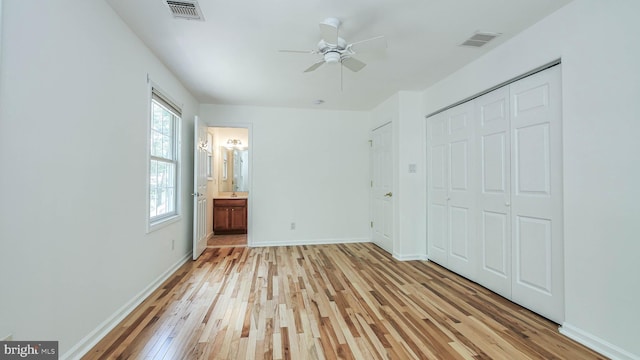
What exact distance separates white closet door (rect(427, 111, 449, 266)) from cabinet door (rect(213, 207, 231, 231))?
4058 mm

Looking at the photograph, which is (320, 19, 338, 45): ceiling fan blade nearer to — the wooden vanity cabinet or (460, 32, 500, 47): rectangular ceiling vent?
(460, 32, 500, 47): rectangular ceiling vent

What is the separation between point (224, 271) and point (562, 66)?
4.03 metres

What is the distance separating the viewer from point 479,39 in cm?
257

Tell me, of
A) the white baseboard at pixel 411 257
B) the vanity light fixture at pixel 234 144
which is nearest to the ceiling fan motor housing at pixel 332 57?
the white baseboard at pixel 411 257

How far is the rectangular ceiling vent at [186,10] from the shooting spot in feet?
6.63

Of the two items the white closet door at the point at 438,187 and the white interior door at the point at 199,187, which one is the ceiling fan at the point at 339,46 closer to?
the white closet door at the point at 438,187

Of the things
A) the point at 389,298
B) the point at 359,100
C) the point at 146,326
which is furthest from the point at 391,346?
the point at 359,100

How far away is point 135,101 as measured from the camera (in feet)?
8.27

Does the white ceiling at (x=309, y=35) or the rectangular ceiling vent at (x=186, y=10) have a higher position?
the white ceiling at (x=309, y=35)

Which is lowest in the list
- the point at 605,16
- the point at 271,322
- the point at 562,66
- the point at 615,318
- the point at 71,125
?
the point at 271,322

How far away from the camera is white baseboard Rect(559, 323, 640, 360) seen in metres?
1.73

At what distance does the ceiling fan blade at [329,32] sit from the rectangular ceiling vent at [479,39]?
1.38 meters

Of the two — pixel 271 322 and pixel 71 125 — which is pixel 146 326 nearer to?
pixel 271 322

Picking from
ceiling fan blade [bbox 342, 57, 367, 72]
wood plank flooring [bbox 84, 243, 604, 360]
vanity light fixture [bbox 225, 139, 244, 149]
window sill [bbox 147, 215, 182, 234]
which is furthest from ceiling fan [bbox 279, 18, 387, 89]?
vanity light fixture [bbox 225, 139, 244, 149]
